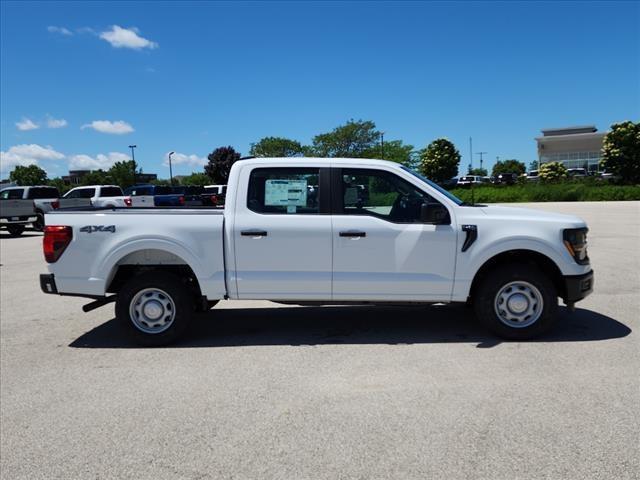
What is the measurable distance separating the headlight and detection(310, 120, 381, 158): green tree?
56993mm

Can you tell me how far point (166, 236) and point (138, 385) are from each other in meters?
1.53

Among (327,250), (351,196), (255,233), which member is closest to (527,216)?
(351,196)

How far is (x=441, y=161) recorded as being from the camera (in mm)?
65438

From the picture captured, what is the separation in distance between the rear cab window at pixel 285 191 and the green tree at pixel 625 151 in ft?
158

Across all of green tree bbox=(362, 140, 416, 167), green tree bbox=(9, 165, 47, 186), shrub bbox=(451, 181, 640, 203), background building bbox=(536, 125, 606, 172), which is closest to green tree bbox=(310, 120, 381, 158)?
green tree bbox=(362, 140, 416, 167)

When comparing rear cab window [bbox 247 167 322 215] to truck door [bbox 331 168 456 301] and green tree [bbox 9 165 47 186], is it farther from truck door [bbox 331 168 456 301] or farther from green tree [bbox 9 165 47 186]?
green tree [bbox 9 165 47 186]

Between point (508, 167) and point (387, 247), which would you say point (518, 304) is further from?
point (508, 167)

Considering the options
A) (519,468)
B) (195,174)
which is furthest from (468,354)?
(195,174)

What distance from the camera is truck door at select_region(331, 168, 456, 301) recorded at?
16.8 feet

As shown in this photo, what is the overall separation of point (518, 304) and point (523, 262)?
0.44 meters

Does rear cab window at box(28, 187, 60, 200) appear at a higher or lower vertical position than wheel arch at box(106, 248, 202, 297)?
higher

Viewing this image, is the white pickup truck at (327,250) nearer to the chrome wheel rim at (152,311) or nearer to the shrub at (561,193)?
the chrome wheel rim at (152,311)

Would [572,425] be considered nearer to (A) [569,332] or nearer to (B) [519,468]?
(B) [519,468]

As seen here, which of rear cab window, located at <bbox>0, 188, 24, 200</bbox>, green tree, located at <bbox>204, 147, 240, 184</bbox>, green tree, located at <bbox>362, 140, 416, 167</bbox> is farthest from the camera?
green tree, located at <bbox>204, 147, 240, 184</bbox>
